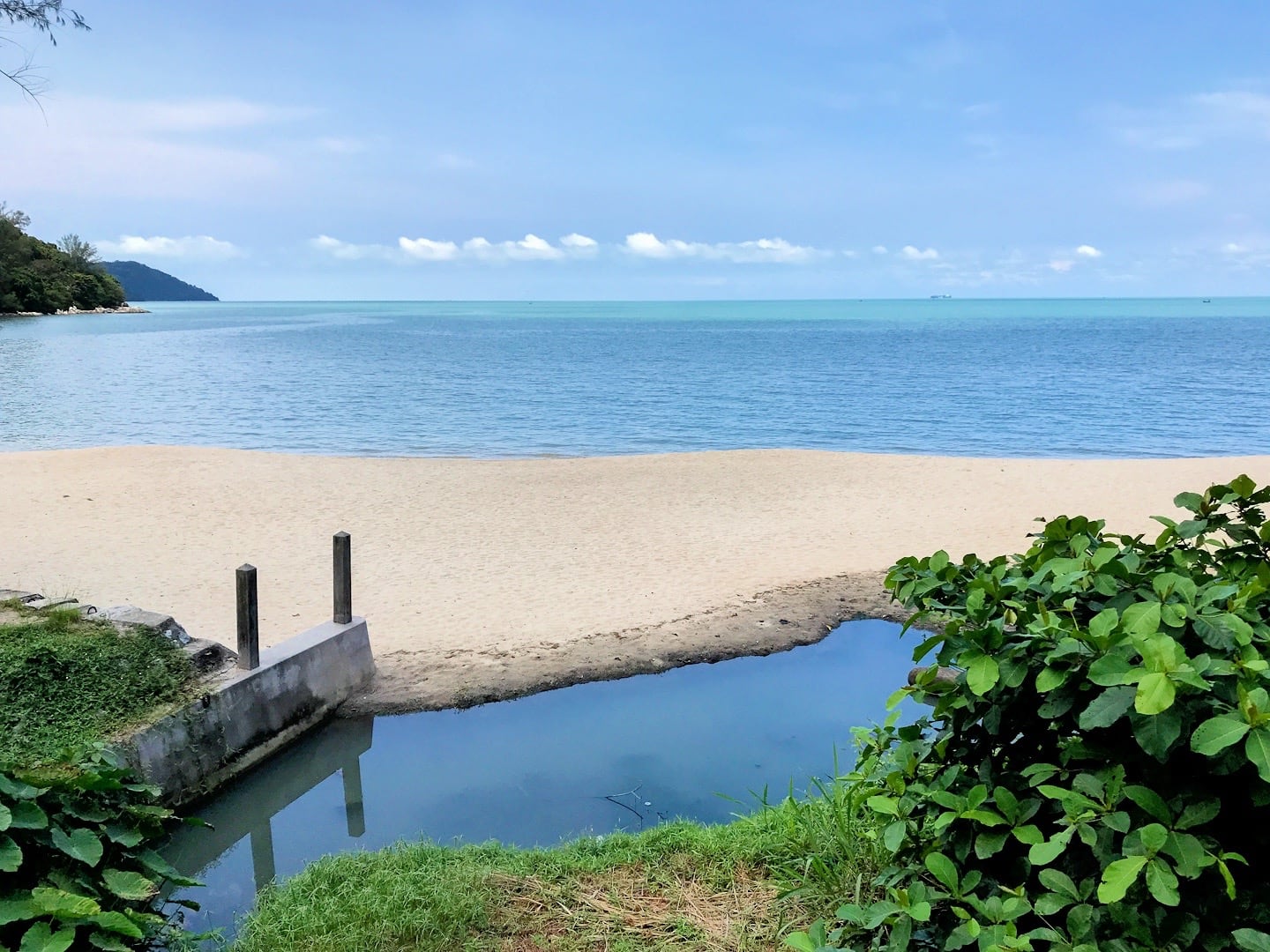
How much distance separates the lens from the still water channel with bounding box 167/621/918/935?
610cm

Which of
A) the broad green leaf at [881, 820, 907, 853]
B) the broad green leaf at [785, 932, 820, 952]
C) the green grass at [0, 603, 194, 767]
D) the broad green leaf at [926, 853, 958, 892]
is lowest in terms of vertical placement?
the green grass at [0, 603, 194, 767]

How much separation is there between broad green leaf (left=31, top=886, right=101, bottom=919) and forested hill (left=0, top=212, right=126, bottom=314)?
68530mm

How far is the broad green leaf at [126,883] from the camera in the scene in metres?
3.53

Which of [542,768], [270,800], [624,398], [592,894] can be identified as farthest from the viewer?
[624,398]

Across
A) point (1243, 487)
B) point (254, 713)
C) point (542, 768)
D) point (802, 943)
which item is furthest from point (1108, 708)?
point (254, 713)

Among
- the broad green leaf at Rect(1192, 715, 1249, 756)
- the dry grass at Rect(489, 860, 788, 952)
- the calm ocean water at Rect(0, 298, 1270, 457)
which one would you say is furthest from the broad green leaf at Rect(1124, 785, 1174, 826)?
the calm ocean water at Rect(0, 298, 1270, 457)

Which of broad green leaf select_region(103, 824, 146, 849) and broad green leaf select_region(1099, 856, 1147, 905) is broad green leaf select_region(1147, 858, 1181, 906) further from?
broad green leaf select_region(103, 824, 146, 849)

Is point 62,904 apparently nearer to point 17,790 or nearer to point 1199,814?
point 17,790

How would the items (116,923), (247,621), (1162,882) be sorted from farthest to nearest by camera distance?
(247,621), (116,923), (1162,882)

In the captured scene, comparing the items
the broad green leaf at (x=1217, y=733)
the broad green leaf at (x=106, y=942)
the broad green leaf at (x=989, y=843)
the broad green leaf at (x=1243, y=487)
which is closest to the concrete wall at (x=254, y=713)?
the broad green leaf at (x=106, y=942)

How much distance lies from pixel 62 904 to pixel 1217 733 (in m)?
3.38

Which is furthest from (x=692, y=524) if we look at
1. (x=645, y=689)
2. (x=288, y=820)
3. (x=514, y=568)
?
(x=288, y=820)

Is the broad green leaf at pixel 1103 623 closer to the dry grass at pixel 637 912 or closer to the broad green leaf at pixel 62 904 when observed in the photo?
the dry grass at pixel 637 912

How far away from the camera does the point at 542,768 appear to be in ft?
23.1
